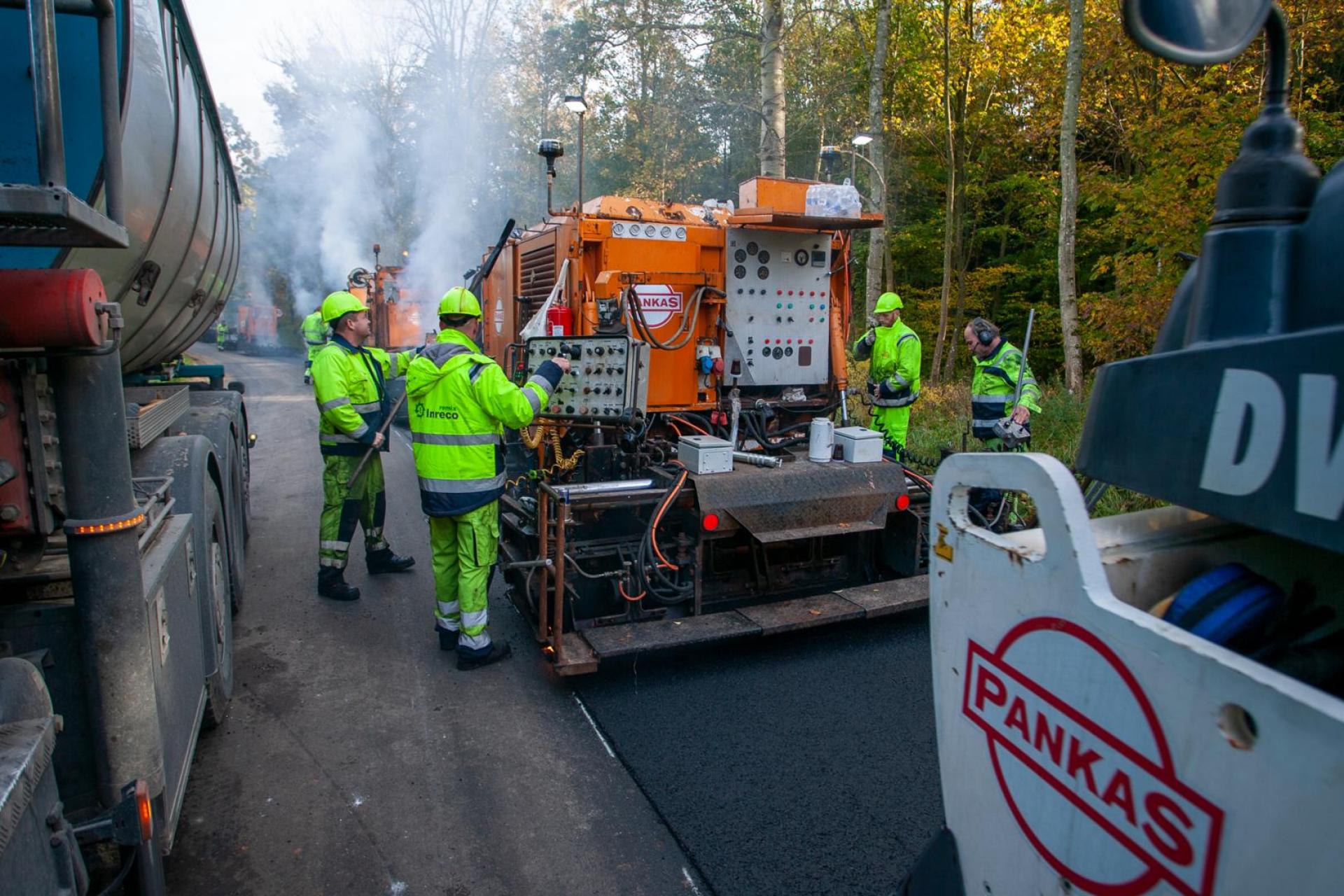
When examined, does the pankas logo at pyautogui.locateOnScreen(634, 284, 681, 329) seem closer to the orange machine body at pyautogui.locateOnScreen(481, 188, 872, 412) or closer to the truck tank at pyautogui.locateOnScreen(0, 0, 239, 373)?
the orange machine body at pyautogui.locateOnScreen(481, 188, 872, 412)

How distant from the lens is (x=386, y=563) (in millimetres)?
6059

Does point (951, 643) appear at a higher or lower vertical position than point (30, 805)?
higher

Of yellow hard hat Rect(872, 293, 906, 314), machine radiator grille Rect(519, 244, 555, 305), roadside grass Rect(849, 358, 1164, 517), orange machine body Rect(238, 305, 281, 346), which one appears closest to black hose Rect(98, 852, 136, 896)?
machine radiator grille Rect(519, 244, 555, 305)

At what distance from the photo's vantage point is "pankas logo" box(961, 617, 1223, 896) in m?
1.08

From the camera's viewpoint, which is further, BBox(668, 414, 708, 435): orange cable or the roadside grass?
the roadside grass

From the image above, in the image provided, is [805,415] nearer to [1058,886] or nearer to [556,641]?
[556,641]

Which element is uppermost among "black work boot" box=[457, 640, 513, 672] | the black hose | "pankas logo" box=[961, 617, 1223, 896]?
"pankas logo" box=[961, 617, 1223, 896]

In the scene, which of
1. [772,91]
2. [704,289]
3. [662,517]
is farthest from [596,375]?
[772,91]

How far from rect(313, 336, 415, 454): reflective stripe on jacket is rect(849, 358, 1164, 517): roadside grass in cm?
430

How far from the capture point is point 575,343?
4898mm

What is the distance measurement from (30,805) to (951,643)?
177cm

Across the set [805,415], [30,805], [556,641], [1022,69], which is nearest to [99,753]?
[30,805]

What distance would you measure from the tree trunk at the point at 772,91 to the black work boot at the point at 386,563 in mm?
8466

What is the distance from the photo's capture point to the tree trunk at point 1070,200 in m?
10.3
